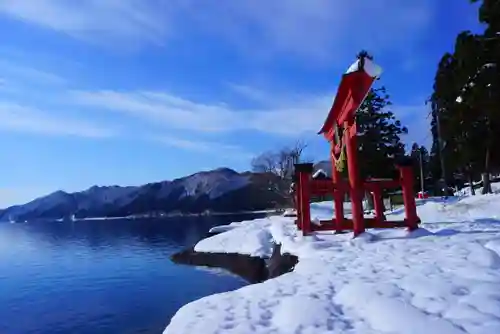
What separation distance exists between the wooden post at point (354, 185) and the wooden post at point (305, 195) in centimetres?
113

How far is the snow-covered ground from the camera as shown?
4215 mm

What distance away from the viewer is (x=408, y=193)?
10.1 m

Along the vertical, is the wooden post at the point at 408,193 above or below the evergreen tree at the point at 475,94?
below

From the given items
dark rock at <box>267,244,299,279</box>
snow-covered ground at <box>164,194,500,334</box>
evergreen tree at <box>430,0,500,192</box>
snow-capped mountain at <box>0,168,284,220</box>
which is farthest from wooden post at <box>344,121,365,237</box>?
snow-capped mountain at <box>0,168,284,220</box>

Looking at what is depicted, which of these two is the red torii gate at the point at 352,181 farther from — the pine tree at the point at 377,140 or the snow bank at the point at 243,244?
the pine tree at the point at 377,140

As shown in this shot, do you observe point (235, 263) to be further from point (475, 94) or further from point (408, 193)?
point (475, 94)

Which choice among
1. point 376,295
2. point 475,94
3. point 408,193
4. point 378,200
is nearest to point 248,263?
point 378,200

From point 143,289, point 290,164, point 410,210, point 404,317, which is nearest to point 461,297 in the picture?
point 404,317

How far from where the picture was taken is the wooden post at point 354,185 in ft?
31.7

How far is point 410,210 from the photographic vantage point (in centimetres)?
996

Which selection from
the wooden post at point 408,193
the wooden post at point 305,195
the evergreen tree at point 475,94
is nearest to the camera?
the wooden post at point 408,193

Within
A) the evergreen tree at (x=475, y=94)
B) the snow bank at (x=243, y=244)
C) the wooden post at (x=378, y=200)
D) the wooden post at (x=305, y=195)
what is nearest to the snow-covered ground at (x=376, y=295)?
the wooden post at (x=305, y=195)

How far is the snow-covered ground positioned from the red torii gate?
1.65 metres

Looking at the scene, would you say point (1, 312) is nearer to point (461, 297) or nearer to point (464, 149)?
point (461, 297)
